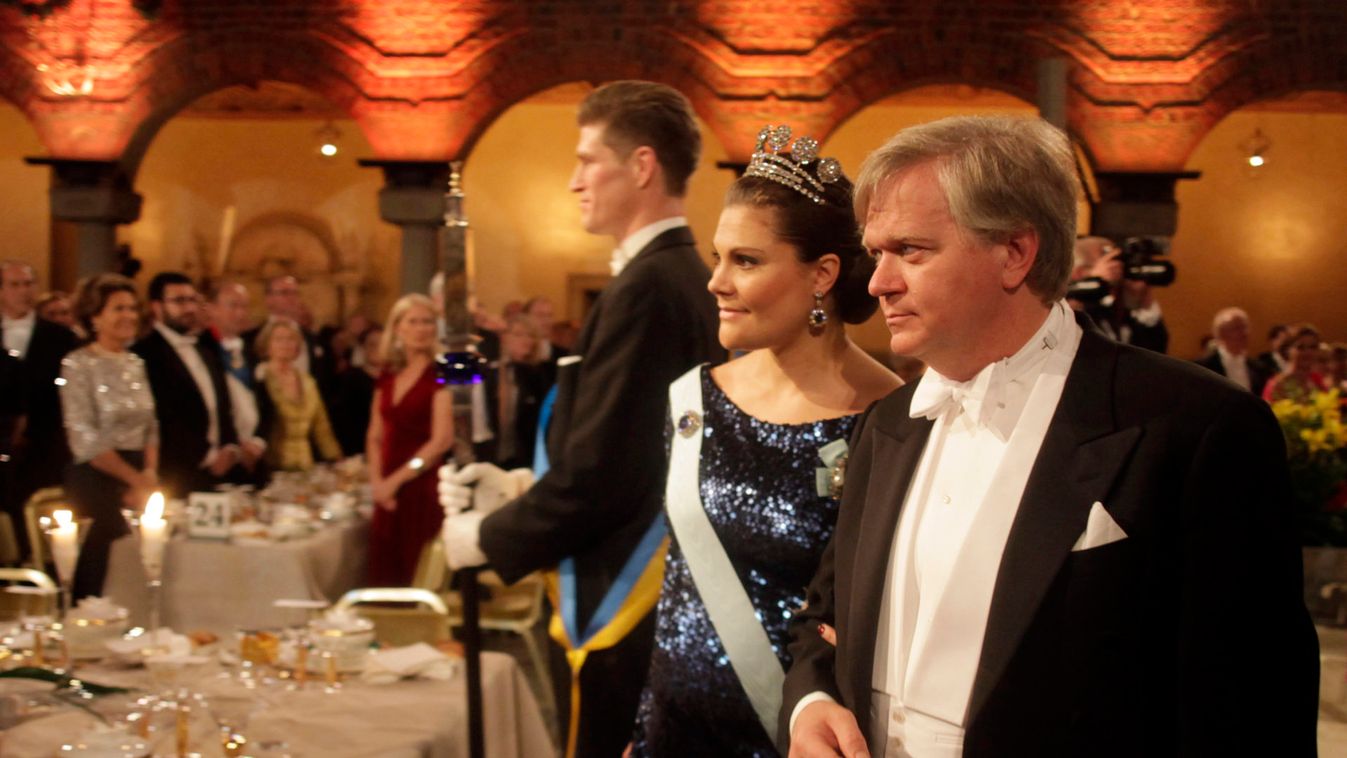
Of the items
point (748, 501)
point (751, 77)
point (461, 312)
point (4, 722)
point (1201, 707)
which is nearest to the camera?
point (1201, 707)

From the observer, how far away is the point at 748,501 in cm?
195

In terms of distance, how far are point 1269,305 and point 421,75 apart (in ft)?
27.4

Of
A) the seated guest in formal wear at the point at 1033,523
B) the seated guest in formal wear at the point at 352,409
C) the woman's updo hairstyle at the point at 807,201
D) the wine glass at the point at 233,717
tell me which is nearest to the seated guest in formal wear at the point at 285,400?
the seated guest in formal wear at the point at 352,409

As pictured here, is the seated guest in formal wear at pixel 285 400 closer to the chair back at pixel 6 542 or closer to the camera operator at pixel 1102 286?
the chair back at pixel 6 542

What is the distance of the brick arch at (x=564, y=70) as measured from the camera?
993 centimetres

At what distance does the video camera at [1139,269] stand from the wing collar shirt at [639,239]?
106 cm

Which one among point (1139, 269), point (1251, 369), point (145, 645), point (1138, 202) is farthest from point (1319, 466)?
point (1251, 369)

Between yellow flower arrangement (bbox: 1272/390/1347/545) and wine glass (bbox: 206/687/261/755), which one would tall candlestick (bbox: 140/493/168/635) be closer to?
wine glass (bbox: 206/687/261/755)

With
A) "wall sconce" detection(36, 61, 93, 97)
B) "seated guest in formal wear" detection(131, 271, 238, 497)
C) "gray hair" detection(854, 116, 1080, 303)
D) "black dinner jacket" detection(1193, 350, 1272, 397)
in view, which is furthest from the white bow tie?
"wall sconce" detection(36, 61, 93, 97)

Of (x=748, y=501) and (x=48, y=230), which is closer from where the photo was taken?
(x=748, y=501)

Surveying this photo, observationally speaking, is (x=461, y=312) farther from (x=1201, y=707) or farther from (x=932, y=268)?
(x=1201, y=707)

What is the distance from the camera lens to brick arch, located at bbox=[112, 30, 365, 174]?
406 inches

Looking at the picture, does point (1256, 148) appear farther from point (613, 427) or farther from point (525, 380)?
point (613, 427)

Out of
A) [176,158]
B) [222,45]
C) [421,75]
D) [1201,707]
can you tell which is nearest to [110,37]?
[222,45]
